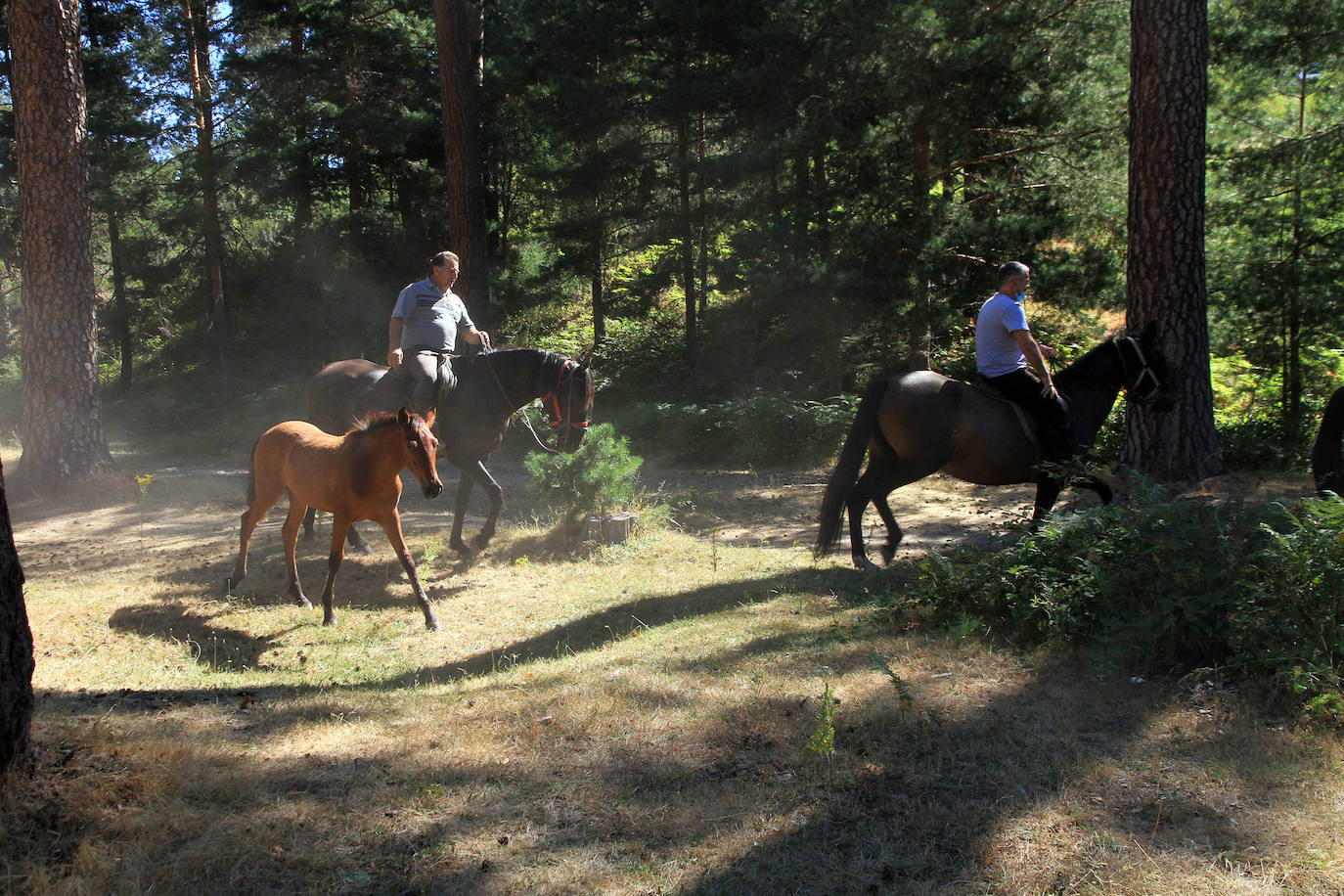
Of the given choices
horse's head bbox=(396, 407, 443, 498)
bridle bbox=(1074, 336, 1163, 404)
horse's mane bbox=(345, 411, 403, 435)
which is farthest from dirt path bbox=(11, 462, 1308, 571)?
horse's head bbox=(396, 407, 443, 498)

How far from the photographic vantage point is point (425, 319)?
29.4ft

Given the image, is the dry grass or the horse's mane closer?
the dry grass

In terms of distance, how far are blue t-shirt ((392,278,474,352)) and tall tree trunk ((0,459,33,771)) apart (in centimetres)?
566

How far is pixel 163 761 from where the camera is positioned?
3.71 metres

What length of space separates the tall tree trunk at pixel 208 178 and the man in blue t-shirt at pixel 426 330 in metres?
15.8

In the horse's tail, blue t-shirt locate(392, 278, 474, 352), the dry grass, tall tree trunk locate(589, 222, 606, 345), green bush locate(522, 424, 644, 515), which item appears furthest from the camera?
tall tree trunk locate(589, 222, 606, 345)

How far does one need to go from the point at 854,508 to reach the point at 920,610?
6.53 ft

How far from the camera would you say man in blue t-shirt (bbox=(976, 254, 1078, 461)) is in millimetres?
7477

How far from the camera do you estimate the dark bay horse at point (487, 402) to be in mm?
9094

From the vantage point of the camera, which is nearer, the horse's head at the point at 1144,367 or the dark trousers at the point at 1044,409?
the dark trousers at the point at 1044,409

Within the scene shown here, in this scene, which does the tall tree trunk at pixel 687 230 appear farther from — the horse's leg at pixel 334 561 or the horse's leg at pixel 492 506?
the horse's leg at pixel 334 561

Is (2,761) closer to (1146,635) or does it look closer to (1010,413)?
(1146,635)

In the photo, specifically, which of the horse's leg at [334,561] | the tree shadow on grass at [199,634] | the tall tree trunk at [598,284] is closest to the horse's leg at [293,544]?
the horse's leg at [334,561]

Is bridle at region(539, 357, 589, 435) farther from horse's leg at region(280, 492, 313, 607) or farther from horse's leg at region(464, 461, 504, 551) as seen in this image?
horse's leg at region(280, 492, 313, 607)
